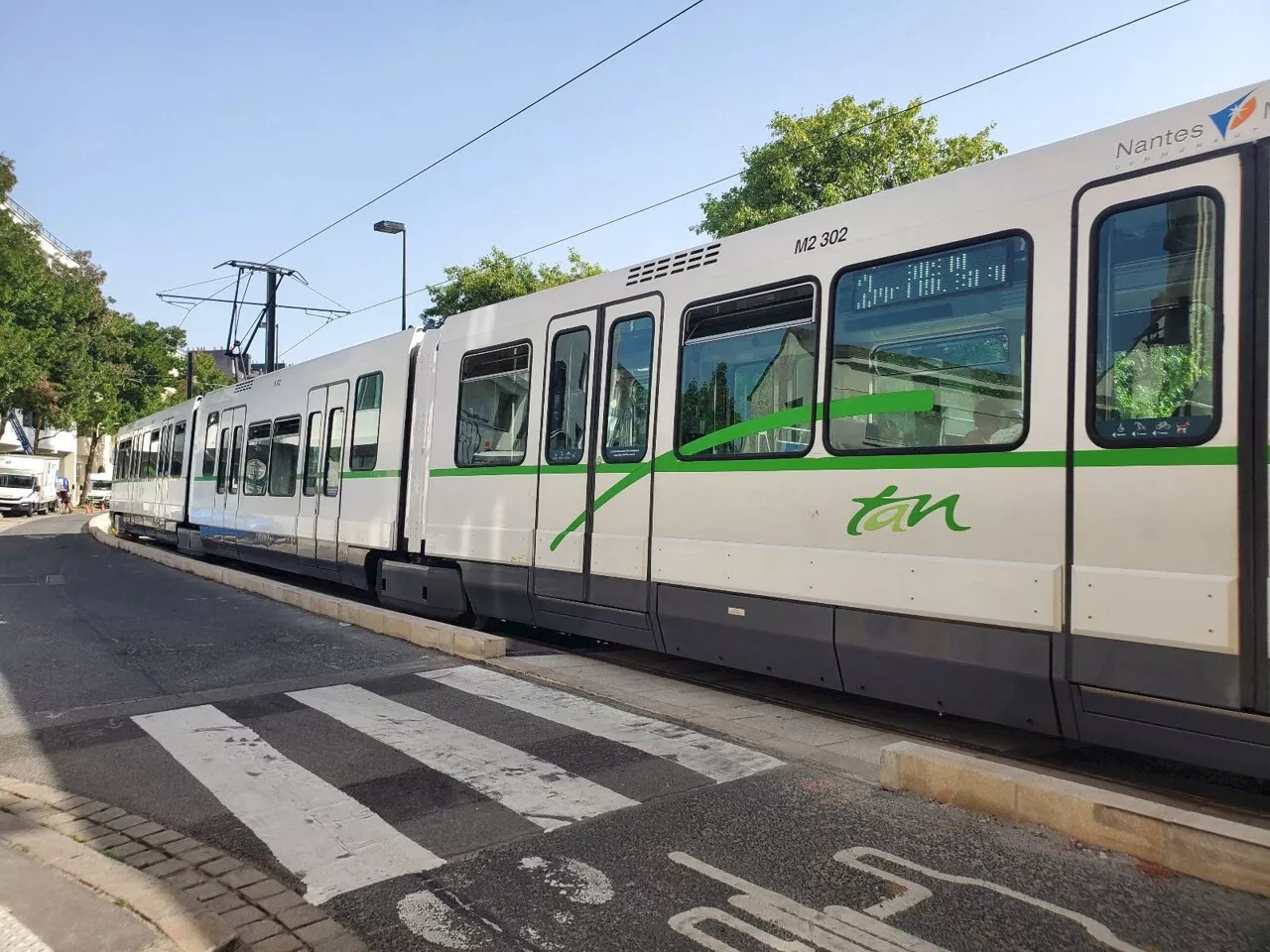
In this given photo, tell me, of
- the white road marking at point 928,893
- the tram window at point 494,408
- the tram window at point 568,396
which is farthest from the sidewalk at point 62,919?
the tram window at point 494,408

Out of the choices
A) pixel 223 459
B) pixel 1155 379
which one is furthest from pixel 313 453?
pixel 1155 379

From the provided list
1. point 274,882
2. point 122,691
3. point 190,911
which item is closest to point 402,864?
point 274,882

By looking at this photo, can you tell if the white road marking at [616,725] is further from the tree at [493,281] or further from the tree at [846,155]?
the tree at [493,281]

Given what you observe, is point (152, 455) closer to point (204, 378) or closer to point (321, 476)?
point (321, 476)

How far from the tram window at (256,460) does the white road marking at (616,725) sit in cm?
900

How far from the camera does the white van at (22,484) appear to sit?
1722 inches

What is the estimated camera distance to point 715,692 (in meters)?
7.28

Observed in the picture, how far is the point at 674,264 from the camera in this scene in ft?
24.5

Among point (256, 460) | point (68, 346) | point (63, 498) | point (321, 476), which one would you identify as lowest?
point (63, 498)

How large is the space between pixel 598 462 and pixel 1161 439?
4450mm

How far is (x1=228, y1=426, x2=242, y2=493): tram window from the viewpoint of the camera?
1709 cm

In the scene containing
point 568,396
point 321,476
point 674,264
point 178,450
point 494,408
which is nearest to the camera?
point 674,264

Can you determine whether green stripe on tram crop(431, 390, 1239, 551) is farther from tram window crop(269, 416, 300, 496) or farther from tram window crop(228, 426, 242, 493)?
tram window crop(228, 426, 242, 493)

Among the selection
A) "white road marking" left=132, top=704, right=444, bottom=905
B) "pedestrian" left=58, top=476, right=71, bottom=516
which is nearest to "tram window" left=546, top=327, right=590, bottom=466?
"white road marking" left=132, top=704, right=444, bottom=905
